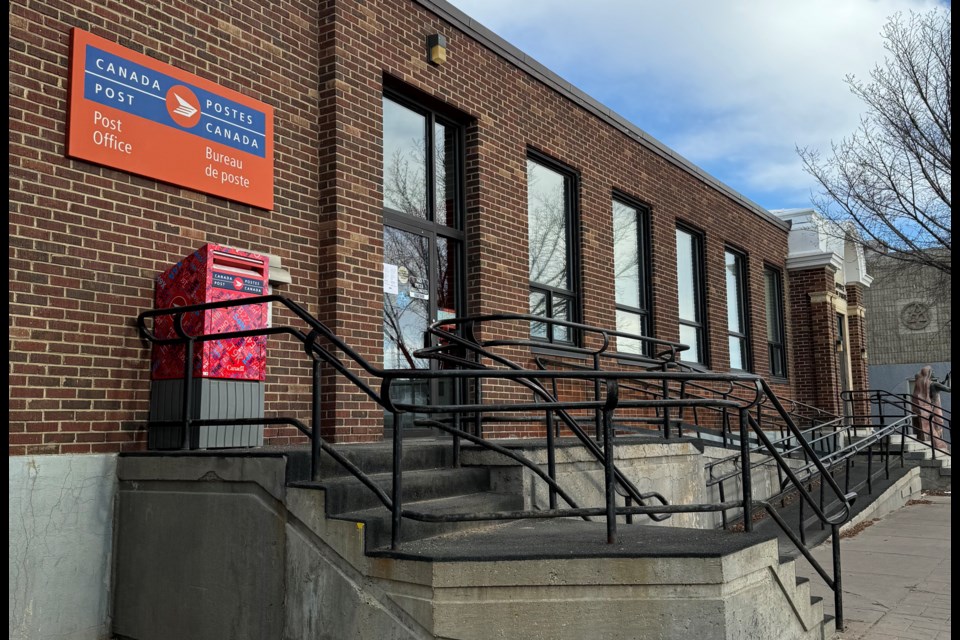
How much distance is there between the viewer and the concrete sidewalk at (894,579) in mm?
5801

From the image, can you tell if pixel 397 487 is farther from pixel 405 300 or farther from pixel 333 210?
pixel 405 300

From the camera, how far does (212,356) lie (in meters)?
5.60

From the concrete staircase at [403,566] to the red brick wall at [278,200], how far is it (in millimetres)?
795

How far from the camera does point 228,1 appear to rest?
22.1 feet

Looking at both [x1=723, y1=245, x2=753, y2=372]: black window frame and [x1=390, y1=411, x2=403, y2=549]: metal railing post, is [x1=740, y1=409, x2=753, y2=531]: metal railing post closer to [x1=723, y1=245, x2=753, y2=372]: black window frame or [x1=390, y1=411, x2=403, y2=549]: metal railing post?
[x1=390, y1=411, x2=403, y2=549]: metal railing post

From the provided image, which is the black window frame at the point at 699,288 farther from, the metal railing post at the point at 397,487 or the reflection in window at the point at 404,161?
the metal railing post at the point at 397,487

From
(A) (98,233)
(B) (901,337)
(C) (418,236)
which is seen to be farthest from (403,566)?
(B) (901,337)

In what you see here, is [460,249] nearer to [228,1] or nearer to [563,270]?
[563,270]

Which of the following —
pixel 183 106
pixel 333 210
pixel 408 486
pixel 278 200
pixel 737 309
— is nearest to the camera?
pixel 408 486

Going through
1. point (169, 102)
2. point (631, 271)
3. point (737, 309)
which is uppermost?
point (169, 102)

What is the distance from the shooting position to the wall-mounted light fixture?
27.8 ft

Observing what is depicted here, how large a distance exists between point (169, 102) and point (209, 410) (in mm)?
2214

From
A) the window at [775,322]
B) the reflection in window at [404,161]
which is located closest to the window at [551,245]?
the reflection in window at [404,161]

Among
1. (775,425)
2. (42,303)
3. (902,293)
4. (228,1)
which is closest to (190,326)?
(42,303)
